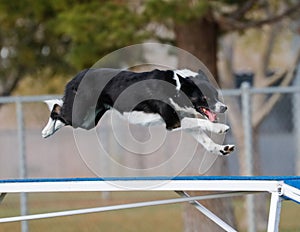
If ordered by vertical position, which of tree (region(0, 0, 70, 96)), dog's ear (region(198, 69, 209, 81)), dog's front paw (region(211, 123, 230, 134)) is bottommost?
dog's front paw (region(211, 123, 230, 134))

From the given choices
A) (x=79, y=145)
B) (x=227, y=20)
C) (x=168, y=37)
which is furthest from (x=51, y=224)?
(x=79, y=145)

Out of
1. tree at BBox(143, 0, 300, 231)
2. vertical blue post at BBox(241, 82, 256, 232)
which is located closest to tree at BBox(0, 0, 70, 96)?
tree at BBox(143, 0, 300, 231)

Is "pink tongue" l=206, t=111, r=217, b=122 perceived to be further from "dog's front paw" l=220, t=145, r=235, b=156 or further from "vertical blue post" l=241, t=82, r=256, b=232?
"vertical blue post" l=241, t=82, r=256, b=232

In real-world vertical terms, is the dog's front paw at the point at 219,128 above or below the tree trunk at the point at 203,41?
below

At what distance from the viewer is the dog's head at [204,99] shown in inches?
199

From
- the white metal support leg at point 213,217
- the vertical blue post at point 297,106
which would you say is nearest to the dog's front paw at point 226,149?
the white metal support leg at point 213,217

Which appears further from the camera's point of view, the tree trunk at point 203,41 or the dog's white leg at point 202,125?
the tree trunk at point 203,41

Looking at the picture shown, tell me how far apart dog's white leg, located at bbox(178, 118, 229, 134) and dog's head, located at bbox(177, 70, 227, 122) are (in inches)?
1.3

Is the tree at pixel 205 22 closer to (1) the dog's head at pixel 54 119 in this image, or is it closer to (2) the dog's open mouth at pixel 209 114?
(1) the dog's head at pixel 54 119

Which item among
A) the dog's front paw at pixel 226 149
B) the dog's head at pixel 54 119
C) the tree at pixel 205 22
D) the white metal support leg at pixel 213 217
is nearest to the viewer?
the dog's front paw at pixel 226 149

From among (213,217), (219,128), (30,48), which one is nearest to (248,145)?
(213,217)

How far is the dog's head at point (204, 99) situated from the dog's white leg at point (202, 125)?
1.3 inches

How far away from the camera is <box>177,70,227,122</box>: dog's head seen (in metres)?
5.05

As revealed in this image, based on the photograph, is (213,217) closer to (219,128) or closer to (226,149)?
(226,149)
